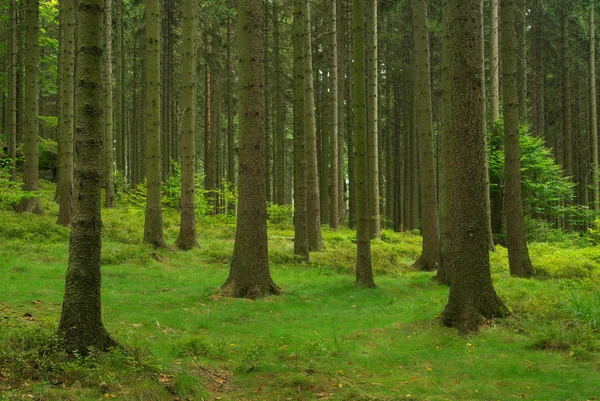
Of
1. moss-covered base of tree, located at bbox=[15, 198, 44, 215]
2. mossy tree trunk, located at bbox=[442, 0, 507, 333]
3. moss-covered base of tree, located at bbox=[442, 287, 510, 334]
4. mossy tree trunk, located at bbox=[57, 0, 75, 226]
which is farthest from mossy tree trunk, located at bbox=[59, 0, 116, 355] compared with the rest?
moss-covered base of tree, located at bbox=[15, 198, 44, 215]

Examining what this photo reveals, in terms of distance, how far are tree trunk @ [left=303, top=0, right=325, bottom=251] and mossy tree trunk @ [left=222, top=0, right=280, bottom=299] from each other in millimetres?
4758

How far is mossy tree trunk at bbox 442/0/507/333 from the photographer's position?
26.7ft

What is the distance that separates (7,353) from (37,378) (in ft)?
1.92

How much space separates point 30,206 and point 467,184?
1529cm

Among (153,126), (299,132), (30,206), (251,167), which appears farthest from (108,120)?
Answer: (251,167)

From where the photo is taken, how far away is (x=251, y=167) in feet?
34.3

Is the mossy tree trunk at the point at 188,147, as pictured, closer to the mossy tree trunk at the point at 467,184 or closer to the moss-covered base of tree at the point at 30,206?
the moss-covered base of tree at the point at 30,206

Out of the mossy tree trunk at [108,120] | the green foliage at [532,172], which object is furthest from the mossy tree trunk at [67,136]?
the green foliage at [532,172]

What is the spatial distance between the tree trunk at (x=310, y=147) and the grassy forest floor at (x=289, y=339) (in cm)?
325

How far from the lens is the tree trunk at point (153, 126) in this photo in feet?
47.7

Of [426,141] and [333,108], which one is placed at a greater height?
[333,108]

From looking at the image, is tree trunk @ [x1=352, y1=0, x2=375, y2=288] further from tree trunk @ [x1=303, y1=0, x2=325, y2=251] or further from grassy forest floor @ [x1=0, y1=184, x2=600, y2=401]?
tree trunk @ [x1=303, y1=0, x2=325, y2=251]

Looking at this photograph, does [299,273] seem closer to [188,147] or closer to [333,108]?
[188,147]

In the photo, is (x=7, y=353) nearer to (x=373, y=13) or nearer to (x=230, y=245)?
(x=230, y=245)
